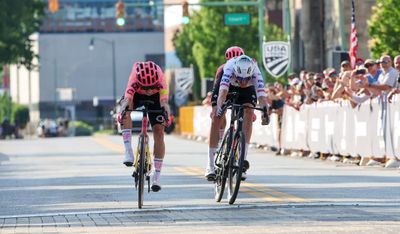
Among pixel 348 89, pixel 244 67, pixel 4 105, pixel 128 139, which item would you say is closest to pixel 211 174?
pixel 128 139

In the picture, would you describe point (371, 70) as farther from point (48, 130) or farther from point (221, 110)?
point (48, 130)

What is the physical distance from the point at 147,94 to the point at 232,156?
1.14m

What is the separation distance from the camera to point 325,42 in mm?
68562

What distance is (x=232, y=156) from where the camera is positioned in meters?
15.4

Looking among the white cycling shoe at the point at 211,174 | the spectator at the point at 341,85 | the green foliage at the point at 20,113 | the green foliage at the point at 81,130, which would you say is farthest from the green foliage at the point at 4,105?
the white cycling shoe at the point at 211,174

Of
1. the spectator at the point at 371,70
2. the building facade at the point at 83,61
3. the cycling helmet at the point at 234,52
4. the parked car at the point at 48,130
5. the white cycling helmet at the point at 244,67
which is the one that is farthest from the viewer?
the building facade at the point at 83,61

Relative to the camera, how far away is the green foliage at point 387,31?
4403 centimetres

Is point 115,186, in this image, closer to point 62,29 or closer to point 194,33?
point 194,33

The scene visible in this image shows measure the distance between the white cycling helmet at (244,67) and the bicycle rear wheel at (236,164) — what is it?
640mm

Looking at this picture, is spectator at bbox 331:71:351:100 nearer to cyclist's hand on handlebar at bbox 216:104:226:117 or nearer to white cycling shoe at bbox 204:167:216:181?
white cycling shoe at bbox 204:167:216:181

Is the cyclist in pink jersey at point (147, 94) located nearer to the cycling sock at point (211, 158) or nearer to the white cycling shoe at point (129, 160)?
the white cycling shoe at point (129, 160)

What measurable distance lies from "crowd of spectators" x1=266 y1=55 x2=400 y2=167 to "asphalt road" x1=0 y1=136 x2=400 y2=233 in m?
1.35

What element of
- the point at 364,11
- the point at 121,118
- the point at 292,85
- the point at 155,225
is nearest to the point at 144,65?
the point at 121,118

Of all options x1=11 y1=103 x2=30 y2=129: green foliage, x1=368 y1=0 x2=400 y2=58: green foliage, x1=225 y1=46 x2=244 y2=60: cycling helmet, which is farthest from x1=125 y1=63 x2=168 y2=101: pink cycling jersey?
x1=11 y1=103 x2=30 y2=129: green foliage
